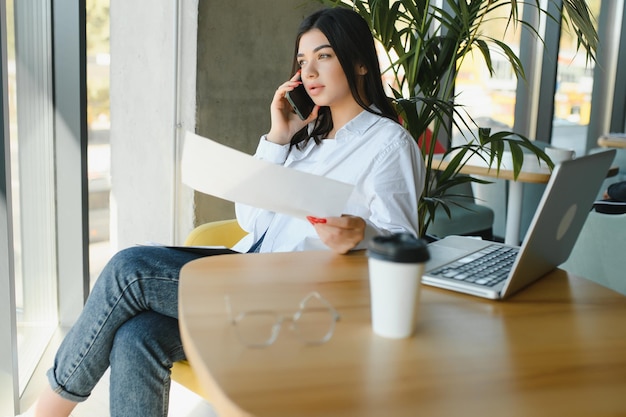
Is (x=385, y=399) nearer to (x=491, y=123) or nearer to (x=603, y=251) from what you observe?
(x=603, y=251)

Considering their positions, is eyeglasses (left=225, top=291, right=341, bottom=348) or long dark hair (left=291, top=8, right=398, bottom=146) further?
long dark hair (left=291, top=8, right=398, bottom=146)

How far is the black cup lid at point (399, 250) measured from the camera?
0.94 metres

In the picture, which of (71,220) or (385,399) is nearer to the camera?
(385,399)

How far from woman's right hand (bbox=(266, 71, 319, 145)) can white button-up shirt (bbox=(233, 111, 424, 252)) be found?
0.12 feet

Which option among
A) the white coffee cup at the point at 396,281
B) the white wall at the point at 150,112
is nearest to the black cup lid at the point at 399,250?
the white coffee cup at the point at 396,281

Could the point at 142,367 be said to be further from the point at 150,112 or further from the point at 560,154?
the point at 560,154

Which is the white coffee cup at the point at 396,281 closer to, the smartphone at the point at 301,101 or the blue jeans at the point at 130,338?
the blue jeans at the point at 130,338

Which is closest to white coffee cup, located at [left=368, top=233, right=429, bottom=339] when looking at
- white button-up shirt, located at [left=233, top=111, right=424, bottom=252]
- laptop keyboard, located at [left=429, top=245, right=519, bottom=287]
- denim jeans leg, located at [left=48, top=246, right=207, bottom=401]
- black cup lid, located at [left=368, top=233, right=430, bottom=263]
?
black cup lid, located at [left=368, top=233, right=430, bottom=263]

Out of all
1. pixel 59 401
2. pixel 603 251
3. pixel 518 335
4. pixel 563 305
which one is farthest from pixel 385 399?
pixel 603 251

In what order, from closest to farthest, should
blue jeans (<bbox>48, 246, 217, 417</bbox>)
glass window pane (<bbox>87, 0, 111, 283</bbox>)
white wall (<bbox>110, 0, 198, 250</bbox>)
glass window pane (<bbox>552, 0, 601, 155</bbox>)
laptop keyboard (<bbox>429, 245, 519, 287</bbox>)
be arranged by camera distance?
laptop keyboard (<bbox>429, 245, 519, 287</bbox>), blue jeans (<bbox>48, 246, 217, 417</bbox>), white wall (<bbox>110, 0, 198, 250</bbox>), glass window pane (<bbox>87, 0, 111, 283</bbox>), glass window pane (<bbox>552, 0, 601, 155</bbox>)

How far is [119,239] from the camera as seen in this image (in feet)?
10.5

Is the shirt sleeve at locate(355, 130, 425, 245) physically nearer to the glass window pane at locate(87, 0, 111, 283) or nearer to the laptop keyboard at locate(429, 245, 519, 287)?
the laptop keyboard at locate(429, 245, 519, 287)

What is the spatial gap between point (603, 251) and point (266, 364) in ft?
5.27

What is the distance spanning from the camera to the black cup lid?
0.94m
